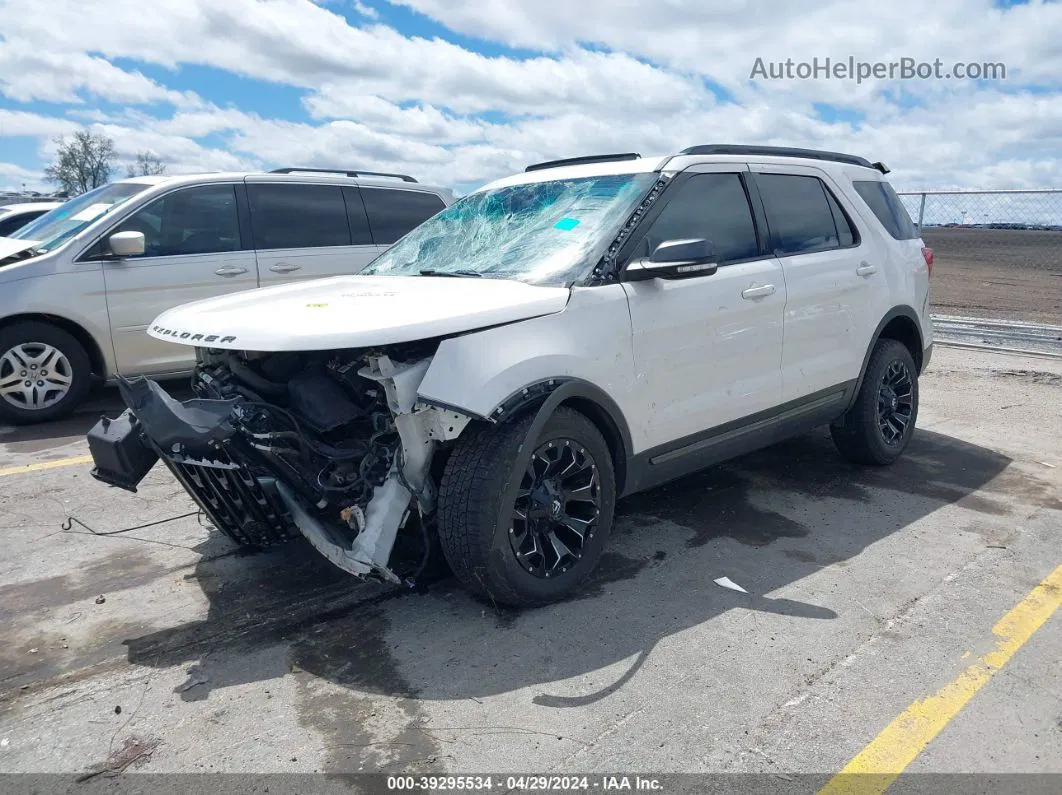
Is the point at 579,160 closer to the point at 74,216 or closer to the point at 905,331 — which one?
the point at 905,331

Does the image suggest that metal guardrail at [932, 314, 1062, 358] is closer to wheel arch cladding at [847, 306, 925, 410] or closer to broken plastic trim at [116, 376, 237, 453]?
wheel arch cladding at [847, 306, 925, 410]

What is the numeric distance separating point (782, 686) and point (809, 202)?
10.1ft

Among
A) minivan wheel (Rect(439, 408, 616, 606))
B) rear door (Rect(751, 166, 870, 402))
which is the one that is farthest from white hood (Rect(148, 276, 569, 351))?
rear door (Rect(751, 166, 870, 402))

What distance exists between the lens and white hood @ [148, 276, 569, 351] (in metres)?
3.17

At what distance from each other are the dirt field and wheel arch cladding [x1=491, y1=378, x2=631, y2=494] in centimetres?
1077

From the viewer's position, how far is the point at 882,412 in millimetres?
5574

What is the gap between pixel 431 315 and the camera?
3.31m

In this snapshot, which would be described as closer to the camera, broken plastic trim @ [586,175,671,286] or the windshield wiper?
broken plastic trim @ [586,175,671,286]

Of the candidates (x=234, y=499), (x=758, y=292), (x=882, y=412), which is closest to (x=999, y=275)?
(x=882, y=412)

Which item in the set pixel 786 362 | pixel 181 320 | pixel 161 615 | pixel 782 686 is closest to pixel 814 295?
pixel 786 362

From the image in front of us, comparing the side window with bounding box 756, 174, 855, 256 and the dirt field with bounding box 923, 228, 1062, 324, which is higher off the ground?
the side window with bounding box 756, 174, 855, 256

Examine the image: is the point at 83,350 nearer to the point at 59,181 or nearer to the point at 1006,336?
the point at 1006,336

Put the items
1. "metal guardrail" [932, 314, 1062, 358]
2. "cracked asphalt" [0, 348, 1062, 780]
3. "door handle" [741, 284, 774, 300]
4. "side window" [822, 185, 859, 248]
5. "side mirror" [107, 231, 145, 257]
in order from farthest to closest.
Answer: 1. "metal guardrail" [932, 314, 1062, 358]
2. "side mirror" [107, 231, 145, 257]
3. "side window" [822, 185, 859, 248]
4. "door handle" [741, 284, 774, 300]
5. "cracked asphalt" [0, 348, 1062, 780]

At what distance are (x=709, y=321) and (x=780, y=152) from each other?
1.53 meters
